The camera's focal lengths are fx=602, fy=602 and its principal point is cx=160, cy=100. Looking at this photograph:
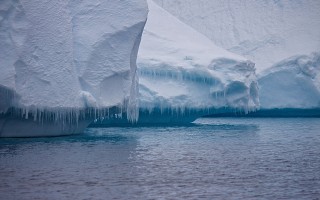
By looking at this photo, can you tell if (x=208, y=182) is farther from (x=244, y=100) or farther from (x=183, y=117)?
(x=183, y=117)

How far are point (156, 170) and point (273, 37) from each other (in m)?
23.2

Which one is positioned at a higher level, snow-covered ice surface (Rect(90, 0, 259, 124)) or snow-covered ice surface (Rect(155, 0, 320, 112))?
snow-covered ice surface (Rect(155, 0, 320, 112))

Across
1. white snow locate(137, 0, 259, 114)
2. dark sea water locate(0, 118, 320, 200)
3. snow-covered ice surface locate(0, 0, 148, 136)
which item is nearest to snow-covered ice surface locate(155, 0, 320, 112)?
white snow locate(137, 0, 259, 114)

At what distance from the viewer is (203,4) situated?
107 feet

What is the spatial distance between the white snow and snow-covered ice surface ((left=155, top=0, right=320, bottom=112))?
16.6ft

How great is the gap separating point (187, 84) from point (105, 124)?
3333mm

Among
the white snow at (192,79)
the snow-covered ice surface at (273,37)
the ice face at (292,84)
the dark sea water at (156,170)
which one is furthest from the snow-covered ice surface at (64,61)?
the snow-covered ice surface at (273,37)

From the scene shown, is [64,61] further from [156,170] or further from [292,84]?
[292,84]

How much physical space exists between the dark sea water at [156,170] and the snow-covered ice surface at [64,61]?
907mm

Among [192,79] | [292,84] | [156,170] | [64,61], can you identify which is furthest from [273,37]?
[156,170]

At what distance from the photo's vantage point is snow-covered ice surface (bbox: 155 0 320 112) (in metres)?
27.1

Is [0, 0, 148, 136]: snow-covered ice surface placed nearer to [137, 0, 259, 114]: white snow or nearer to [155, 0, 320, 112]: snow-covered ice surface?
[137, 0, 259, 114]: white snow

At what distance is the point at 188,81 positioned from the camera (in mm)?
21203

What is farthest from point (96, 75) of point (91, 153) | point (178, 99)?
point (178, 99)
